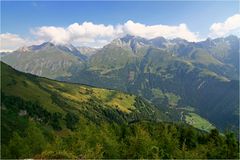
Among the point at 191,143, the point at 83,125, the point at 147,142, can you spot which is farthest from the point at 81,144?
the point at 191,143

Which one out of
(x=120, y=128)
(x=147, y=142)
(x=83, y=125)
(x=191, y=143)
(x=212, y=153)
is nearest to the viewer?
(x=147, y=142)

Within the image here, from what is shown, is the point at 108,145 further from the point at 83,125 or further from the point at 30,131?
the point at 30,131

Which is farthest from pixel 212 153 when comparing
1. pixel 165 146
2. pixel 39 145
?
pixel 39 145

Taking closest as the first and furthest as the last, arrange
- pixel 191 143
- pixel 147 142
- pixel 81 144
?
pixel 81 144 < pixel 147 142 < pixel 191 143

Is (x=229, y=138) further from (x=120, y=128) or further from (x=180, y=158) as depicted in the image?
(x=120, y=128)

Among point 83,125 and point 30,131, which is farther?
point 30,131

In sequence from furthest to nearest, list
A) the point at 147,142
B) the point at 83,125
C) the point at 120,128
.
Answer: the point at 120,128, the point at 83,125, the point at 147,142

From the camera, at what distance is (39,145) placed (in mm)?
120125

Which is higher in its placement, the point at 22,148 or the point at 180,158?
the point at 180,158

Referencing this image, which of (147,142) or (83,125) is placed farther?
(83,125)

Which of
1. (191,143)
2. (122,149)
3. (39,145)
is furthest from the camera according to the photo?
(191,143)

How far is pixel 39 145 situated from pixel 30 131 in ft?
20.8

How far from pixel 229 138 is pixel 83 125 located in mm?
45651

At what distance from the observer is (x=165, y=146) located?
3735 inches
